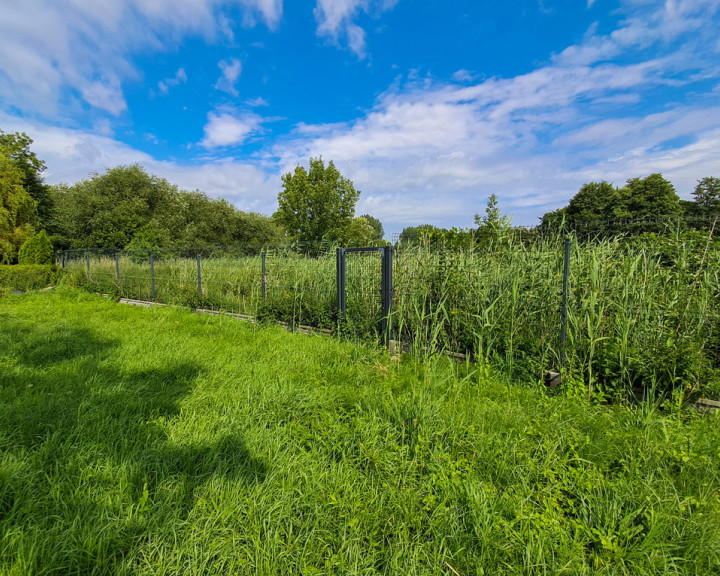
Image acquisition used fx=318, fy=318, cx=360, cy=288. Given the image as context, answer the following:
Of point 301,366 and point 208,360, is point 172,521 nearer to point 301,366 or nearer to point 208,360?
point 301,366

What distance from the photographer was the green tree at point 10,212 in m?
15.7

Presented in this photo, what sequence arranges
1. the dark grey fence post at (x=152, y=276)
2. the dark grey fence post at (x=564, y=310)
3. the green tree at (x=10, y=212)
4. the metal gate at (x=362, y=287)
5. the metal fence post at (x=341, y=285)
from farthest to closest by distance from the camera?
1. the green tree at (x=10, y=212)
2. the dark grey fence post at (x=152, y=276)
3. the metal fence post at (x=341, y=285)
4. the metal gate at (x=362, y=287)
5. the dark grey fence post at (x=564, y=310)

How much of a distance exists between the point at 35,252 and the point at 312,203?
51.4 feet

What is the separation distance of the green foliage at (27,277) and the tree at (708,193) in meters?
36.6

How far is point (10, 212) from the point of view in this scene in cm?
1623

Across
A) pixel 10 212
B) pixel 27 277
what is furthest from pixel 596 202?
pixel 10 212

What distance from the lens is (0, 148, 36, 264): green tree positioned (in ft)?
51.5

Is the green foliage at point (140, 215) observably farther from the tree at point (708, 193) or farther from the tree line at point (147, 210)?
the tree at point (708, 193)

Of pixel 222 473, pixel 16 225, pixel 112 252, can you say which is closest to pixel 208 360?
pixel 222 473

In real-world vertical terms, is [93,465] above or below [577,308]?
below

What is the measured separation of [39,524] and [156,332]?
4.04 m

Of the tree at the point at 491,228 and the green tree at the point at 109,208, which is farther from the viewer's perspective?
the green tree at the point at 109,208

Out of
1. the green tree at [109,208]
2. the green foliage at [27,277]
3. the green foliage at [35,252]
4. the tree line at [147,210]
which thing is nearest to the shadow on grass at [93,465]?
the green foliage at [27,277]

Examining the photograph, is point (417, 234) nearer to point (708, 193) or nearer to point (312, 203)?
point (312, 203)
